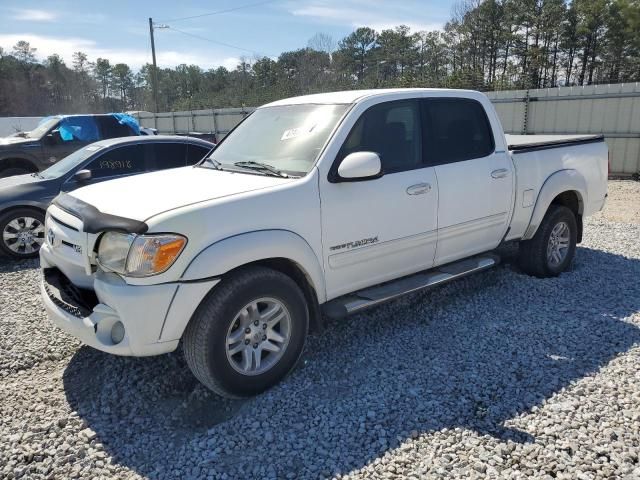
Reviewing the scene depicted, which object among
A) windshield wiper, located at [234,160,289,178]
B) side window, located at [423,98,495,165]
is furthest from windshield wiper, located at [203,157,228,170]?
side window, located at [423,98,495,165]

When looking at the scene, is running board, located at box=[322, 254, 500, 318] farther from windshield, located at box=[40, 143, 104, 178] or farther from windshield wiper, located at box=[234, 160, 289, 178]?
windshield, located at box=[40, 143, 104, 178]

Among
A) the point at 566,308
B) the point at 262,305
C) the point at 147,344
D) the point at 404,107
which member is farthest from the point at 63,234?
the point at 566,308

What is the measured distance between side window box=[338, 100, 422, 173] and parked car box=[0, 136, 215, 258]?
4.26 meters

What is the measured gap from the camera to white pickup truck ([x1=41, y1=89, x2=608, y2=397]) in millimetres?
3035

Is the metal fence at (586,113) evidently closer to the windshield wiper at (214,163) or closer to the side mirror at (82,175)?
the windshield wiper at (214,163)

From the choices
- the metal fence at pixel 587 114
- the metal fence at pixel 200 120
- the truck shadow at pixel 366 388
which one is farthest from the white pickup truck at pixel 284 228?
the metal fence at pixel 200 120

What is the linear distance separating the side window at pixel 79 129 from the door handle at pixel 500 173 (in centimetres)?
886

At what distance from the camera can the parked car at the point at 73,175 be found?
6.73 m

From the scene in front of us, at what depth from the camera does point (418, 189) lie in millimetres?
4070

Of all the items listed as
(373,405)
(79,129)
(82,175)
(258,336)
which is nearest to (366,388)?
(373,405)

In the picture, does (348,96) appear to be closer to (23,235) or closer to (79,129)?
(23,235)

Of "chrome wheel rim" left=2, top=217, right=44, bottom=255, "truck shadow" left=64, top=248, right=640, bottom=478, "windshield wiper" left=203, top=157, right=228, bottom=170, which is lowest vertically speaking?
"truck shadow" left=64, top=248, right=640, bottom=478

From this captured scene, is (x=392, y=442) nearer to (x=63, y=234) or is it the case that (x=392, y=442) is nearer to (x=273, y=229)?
(x=273, y=229)

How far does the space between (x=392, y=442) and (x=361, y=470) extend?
293mm
